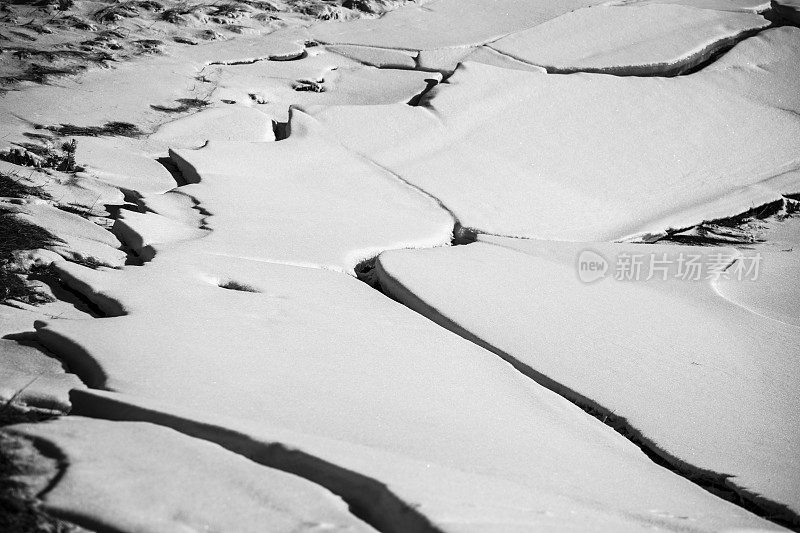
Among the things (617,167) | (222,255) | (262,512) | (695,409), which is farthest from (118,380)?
(617,167)

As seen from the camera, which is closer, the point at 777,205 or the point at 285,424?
the point at 285,424

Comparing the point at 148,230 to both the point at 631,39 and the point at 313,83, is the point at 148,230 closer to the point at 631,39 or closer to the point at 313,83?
the point at 313,83

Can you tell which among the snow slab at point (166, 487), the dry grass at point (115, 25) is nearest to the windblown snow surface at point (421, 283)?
Answer: the snow slab at point (166, 487)

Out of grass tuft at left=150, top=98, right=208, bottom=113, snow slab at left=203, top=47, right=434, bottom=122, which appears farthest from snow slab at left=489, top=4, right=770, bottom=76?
grass tuft at left=150, top=98, right=208, bottom=113

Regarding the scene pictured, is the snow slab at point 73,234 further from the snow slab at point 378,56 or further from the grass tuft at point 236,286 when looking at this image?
the snow slab at point 378,56

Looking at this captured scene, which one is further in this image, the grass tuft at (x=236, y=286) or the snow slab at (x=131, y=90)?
the snow slab at (x=131, y=90)

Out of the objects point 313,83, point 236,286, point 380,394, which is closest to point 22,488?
point 380,394

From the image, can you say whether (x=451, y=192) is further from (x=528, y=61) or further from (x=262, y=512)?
(x=262, y=512)
